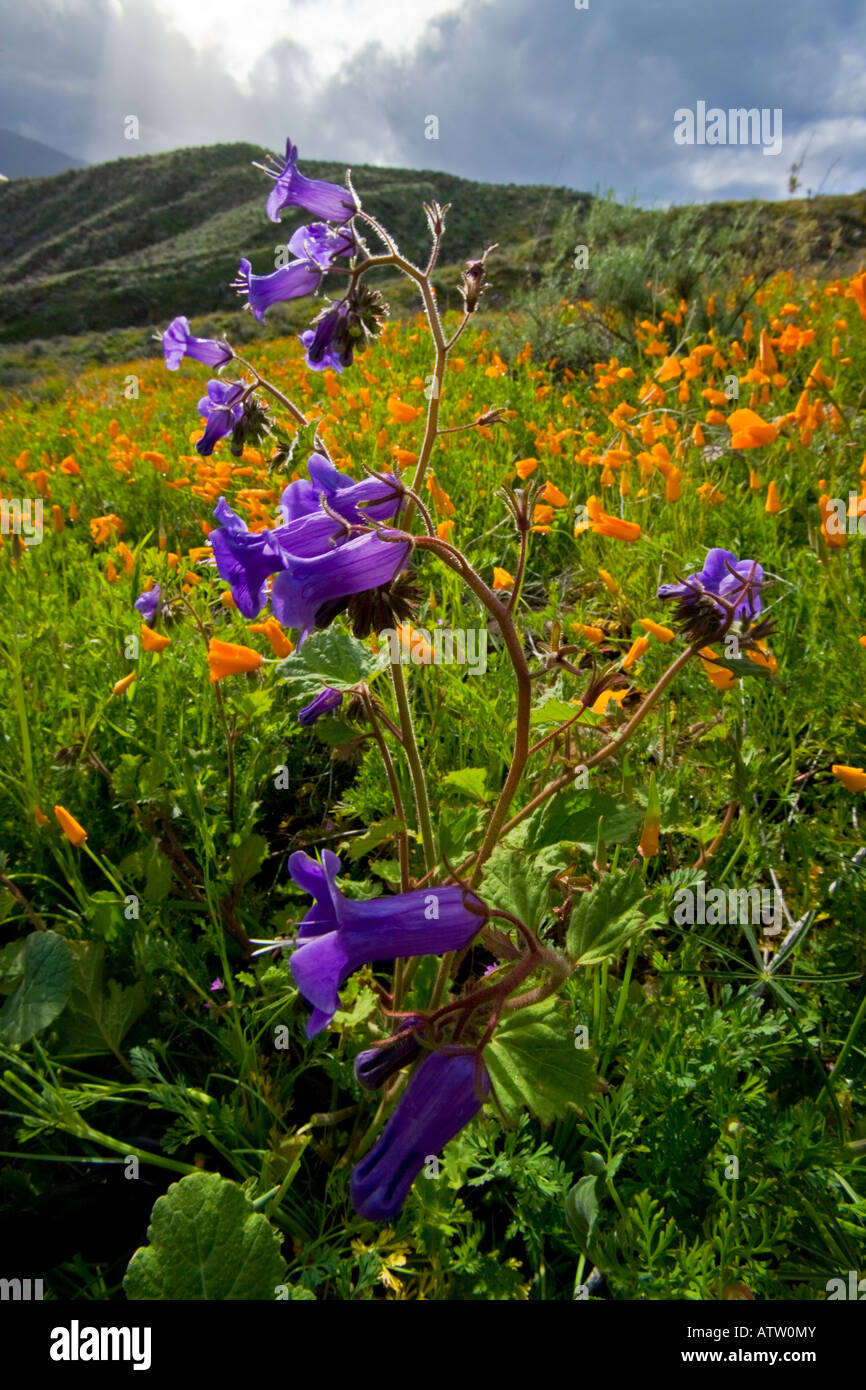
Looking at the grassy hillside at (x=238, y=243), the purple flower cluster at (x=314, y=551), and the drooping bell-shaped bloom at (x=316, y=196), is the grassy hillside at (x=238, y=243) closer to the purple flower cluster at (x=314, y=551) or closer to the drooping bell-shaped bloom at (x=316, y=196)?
the drooping bell-shaped bloom at (x=316, y=196)

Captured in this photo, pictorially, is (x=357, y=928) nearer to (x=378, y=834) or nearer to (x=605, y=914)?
(x=605, y=914)

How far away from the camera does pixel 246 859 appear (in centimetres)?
190

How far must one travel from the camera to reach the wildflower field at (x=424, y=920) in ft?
3.63

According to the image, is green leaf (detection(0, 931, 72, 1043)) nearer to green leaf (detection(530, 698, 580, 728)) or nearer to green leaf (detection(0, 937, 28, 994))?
green leaf (detection(0, 937, 28, 994))

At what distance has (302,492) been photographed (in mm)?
1214

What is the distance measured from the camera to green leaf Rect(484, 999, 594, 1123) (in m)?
0.97

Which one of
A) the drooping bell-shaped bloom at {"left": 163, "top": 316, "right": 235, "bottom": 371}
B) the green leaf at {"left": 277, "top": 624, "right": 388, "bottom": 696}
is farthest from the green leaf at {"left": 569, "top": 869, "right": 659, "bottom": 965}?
→ the drooping bell-shaped bloom at {"left": 163, "top": 316, "right": 235, "bottom": 371}

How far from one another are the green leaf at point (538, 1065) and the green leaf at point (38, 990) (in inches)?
37.7

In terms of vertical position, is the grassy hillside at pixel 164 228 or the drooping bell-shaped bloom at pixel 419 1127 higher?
the grassy hillside at pixel 164 228

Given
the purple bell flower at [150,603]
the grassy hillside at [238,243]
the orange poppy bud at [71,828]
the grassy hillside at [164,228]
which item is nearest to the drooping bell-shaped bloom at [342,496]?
the orange poppy bud at [71,828]

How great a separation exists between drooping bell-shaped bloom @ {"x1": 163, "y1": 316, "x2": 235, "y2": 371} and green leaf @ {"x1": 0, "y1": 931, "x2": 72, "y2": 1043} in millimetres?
1451

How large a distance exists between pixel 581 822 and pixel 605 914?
10.0 inches

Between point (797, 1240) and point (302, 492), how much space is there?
146 cm
